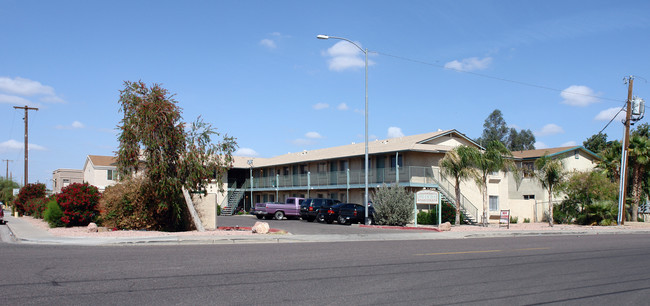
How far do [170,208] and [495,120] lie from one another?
2676 inches

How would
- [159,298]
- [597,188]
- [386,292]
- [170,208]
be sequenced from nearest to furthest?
[159,298], [386,292], [170,208], [597,188]

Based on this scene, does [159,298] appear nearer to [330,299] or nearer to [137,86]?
[330,299]

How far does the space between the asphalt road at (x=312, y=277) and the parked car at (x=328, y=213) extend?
18823mm

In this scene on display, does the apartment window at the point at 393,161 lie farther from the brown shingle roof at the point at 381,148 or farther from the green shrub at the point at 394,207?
the green shrub at the point at 394,207

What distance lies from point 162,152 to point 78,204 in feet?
20.5

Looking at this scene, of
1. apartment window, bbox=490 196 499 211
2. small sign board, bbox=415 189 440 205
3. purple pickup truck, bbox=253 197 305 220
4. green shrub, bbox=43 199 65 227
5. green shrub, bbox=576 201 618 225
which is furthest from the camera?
purple pickup truck, bbox=253 197 305 220

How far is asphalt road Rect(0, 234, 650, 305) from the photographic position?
28.8 feet

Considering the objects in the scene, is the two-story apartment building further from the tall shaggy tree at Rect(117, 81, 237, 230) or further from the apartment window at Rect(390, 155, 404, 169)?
the tall shaggy tree at Rect(117, 81, 237, 230)

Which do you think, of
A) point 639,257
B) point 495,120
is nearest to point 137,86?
point 639,257

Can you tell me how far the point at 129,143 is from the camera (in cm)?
2278

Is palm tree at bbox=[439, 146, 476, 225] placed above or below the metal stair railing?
above

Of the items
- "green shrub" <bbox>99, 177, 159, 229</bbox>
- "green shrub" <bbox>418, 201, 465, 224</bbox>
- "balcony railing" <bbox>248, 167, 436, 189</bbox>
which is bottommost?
"green shrub" <bbox>418, 201, 465, 224</bbox>

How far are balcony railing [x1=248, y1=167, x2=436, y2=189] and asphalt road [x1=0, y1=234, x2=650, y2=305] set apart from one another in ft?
65.6

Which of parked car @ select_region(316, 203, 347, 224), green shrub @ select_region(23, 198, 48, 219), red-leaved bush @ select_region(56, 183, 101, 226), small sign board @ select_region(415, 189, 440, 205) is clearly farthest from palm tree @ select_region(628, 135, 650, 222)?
green shrub @ select_region(23, 198, 48, 219)
